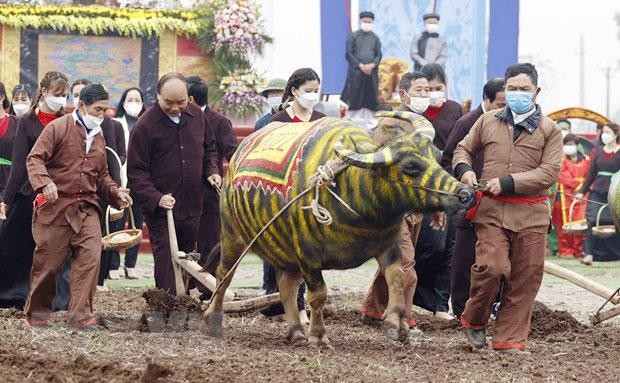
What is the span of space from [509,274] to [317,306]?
4.21 feet

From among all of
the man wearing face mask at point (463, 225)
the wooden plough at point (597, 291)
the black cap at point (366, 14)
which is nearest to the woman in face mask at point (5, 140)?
the man wearing face mask at point (463, 225)

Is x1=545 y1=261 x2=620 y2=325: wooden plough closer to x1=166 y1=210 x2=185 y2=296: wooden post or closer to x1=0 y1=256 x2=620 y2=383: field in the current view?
x1=0 y1=256 x2=620 y2=383: field

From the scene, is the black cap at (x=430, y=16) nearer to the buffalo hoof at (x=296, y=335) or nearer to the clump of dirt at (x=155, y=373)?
the buffalo hoof at (x=296, y=335)

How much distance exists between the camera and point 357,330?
34.8 feet

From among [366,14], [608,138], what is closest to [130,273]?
[608,138]

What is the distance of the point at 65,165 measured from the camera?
396 inches

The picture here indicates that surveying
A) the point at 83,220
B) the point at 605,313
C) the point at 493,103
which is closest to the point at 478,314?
the point at 605,313

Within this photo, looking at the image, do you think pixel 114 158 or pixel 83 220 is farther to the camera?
pixel 114 158

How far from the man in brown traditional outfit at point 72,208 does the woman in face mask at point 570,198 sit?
1231 centimetres

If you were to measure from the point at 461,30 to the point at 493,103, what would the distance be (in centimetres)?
1423

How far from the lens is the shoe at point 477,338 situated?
9.35 metres

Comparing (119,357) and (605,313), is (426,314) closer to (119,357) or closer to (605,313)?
(605,313)

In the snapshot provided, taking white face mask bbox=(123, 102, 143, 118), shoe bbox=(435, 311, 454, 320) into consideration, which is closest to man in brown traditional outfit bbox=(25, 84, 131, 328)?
shoe bbox=(435, 311, 454, 320)

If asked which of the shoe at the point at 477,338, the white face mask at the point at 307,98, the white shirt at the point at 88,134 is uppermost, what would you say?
the white face mask at the point at 307,98
